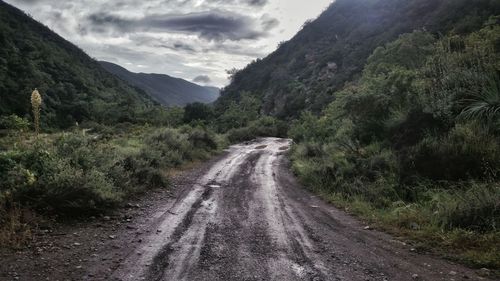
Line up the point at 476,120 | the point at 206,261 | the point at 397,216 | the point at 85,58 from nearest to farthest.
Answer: the point at 206,261 < the point at 397,216 < the point at 476,120 < the point at 85,58

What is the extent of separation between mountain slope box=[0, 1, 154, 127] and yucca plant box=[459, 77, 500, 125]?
53145 mm

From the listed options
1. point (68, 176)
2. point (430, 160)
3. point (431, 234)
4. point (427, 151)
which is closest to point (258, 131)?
point (427, 151)

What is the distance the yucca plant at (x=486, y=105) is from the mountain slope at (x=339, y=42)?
1156 inches

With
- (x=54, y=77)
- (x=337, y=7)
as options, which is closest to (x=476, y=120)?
(x=54, y=77)

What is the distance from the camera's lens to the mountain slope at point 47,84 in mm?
60562

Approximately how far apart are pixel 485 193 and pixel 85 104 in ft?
234

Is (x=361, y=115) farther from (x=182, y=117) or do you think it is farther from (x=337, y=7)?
(x=337, y=7)

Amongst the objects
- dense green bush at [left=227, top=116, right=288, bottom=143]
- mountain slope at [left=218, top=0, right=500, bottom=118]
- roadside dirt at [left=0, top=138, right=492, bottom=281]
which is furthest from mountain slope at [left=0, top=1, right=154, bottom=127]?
roadside dirt at [left=0, top=138, right=492, bottom=281]

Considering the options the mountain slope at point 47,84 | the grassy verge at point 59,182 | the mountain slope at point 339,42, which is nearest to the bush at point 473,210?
the grassy verge at point 59,182

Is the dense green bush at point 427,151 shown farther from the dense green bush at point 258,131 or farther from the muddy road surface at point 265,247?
the dense green bush at point 258,131

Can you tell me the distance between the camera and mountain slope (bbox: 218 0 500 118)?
4394cm

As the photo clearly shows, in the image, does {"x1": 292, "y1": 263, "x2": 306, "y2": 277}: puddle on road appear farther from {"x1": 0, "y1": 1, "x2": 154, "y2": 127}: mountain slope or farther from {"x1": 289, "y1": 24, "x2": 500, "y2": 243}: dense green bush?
{"x1": 0, "y1": 1, "x2": 154, "y2": 127}: mountain slope

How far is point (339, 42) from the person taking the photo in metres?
74.8

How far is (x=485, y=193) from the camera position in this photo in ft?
22.9
